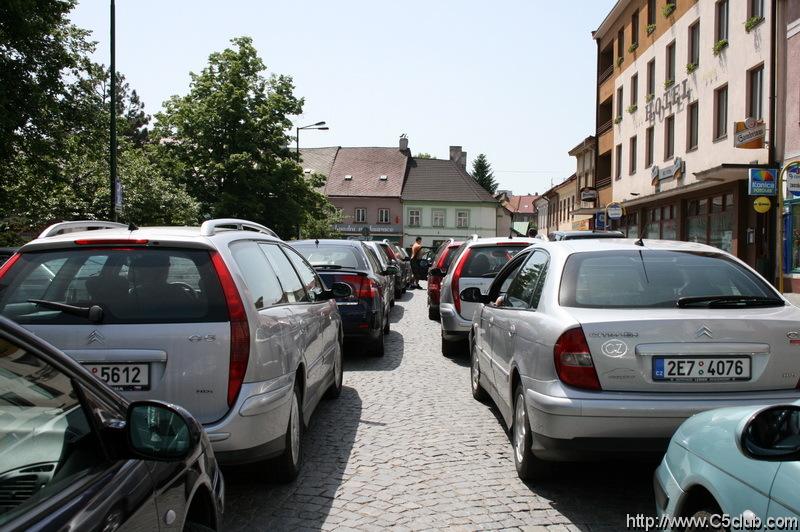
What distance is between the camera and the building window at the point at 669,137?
29.9 meters

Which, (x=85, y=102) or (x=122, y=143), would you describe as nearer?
(x=85, y=102)

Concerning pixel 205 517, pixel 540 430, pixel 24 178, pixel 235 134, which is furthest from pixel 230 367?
pixel 235 134

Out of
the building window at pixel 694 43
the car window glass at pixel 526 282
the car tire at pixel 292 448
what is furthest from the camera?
the building window at pixel 694 43

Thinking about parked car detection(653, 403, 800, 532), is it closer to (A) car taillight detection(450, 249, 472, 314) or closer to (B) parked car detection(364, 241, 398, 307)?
(A) car taillight detection(450, 249, 472, 314)

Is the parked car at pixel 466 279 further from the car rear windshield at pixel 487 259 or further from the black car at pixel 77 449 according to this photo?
the black car at pixel 77 449

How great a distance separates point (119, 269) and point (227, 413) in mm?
1039

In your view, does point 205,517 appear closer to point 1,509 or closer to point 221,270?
point 1,509

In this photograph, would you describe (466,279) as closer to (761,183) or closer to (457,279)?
(457,279)

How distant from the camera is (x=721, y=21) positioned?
25.0m

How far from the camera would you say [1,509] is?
158 cm

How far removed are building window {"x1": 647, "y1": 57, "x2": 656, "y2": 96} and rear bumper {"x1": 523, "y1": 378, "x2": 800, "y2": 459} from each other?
31084 mm

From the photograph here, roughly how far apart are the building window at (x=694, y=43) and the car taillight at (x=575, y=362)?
26.0 meters

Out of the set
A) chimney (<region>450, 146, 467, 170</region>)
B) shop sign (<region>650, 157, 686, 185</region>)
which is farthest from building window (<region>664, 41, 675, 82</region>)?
chimney (<region>450, 146, 467, 170</region>)

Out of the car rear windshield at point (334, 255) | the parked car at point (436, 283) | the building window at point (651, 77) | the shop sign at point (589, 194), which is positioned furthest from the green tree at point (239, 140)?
the car rear windshield at point (334, 255)
